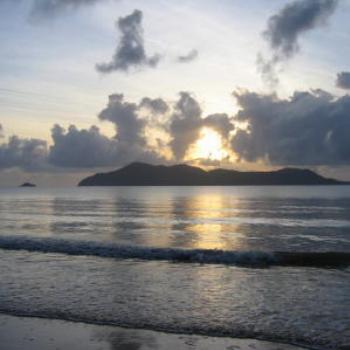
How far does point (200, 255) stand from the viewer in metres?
30.4

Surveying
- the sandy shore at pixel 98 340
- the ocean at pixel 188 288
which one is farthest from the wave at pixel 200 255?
the sandy shore at pixel 98 340

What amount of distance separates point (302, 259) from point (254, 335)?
17.0 metres

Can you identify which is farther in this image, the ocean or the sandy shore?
the ocean

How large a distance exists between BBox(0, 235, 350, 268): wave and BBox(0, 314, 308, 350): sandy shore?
1486cm

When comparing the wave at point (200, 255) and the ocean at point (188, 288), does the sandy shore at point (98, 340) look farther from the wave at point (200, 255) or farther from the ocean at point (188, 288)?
the wave at point (200, 255)

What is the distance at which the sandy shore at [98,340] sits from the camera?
1255 centimetres

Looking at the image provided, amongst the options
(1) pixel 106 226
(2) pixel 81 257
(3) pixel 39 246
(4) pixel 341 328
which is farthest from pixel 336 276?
(1) pixel 106 226

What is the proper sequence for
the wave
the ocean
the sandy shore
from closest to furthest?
the sandy shore
the ocean
the wave

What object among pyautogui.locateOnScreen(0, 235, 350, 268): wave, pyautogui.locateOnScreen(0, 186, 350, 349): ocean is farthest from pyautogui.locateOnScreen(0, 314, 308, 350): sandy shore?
pyautogui.locateOnScreen(0, 235, 350, 268): wave

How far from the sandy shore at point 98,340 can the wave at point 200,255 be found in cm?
1486

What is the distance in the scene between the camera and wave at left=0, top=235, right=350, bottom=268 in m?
28.6

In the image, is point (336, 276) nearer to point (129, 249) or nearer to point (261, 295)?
point (261, 295)

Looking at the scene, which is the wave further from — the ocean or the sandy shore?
the sandy shore

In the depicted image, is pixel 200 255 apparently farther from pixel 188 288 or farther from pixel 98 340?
pixel 98 340
